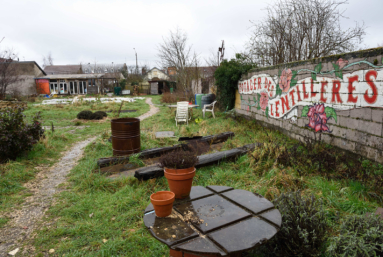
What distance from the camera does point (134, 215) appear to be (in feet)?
10.5

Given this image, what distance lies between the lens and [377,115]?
3754mm

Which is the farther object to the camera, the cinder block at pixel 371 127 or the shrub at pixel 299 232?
the cinder block at pixel 371 127

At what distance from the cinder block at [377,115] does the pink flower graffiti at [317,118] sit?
3.72 feet

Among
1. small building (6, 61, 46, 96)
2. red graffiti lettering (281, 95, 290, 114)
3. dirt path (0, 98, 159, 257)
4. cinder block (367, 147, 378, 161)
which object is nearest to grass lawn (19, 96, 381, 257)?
dirt path (0, 98, 159, 257)

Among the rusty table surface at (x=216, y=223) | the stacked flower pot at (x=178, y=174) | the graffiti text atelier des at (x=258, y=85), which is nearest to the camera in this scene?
the rusty table surface at (x=216, y=223)

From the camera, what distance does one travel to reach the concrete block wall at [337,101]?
3.81 meters

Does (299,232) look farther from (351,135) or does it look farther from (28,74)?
(28,74)

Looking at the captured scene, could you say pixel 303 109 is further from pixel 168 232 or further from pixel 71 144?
pixel 71 144

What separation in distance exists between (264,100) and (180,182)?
6084 millimetres

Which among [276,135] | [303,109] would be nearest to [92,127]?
[276,135]

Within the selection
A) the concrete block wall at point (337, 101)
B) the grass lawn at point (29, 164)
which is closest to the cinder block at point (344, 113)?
the concrete block wall at point (337, 101)

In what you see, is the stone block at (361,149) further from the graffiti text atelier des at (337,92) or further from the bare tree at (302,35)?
the bare tree at (302,35)

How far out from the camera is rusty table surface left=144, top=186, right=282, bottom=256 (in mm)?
1671

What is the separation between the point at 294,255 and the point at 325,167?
87.2 inches
